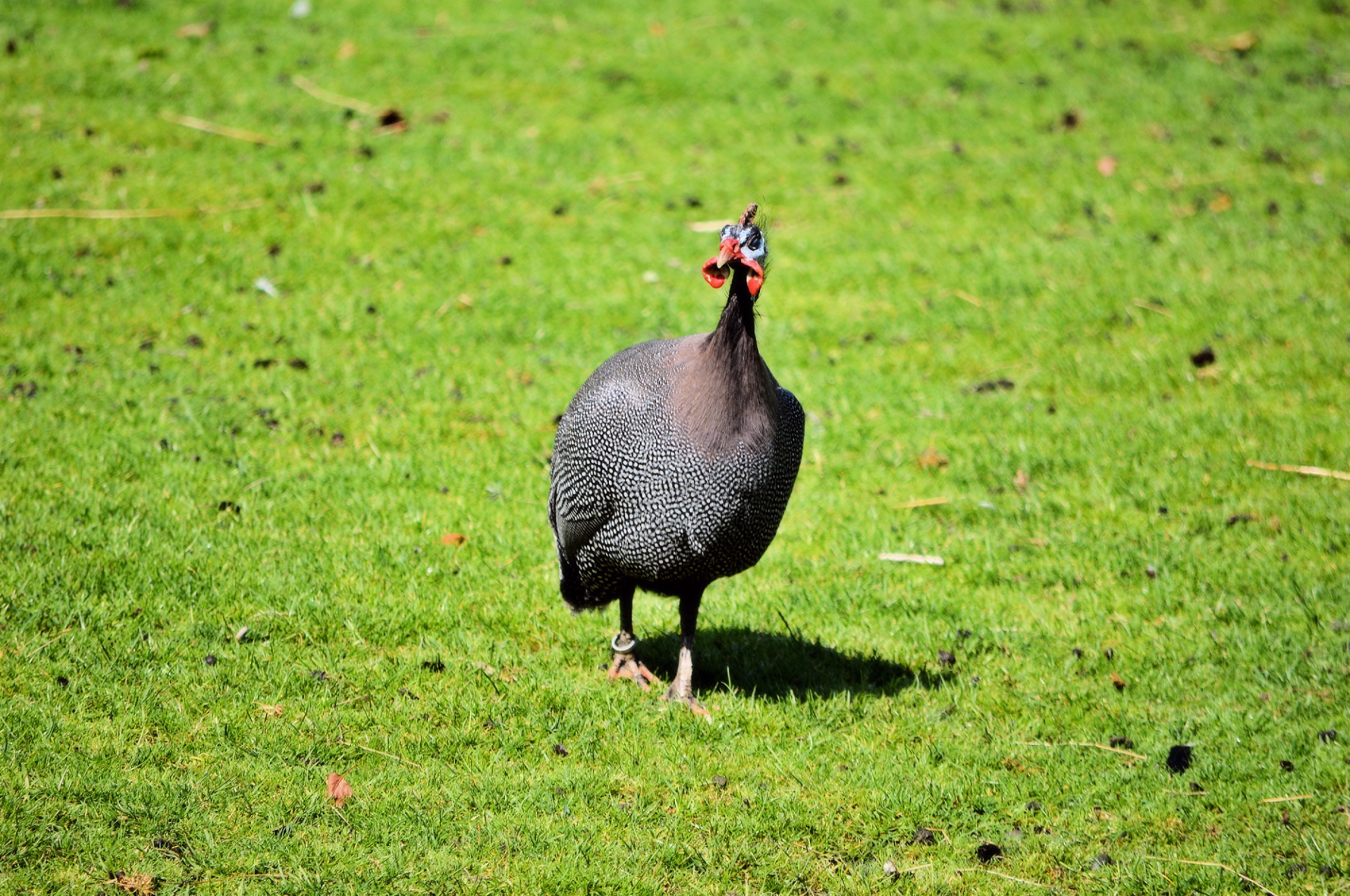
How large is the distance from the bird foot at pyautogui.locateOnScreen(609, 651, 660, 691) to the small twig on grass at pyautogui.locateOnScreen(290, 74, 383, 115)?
631 cm

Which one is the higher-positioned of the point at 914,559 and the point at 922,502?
the point at 922,502

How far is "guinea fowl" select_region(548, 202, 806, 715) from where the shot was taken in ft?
14.6

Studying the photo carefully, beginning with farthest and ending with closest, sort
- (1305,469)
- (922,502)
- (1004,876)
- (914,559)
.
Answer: (1305,469)
(922,502)
(914,559)
(1004,876)

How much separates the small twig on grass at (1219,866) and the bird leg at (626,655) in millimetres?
2069

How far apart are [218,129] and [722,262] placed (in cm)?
670

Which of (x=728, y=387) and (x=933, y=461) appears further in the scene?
(x=933, y=461)

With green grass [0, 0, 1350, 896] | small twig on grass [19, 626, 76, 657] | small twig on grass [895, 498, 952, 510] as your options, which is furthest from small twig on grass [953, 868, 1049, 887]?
small twig on grass [19, 626, 76, 657]

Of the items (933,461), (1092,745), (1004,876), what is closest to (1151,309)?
(933,461)

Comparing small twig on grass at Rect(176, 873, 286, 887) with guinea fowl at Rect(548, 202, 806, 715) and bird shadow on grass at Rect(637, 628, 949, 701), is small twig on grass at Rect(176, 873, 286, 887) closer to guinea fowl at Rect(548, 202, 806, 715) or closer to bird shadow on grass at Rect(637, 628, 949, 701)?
guinea fowl at Rect(548, 202, 806, 715)

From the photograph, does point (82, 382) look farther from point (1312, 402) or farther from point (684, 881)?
point (1312, 402)

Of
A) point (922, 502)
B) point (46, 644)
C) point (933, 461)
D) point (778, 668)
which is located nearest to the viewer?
point (46, 644)

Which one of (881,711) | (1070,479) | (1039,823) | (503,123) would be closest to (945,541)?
(1070,479)

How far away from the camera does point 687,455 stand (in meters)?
4.48

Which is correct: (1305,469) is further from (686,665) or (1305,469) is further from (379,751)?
(379,751)
